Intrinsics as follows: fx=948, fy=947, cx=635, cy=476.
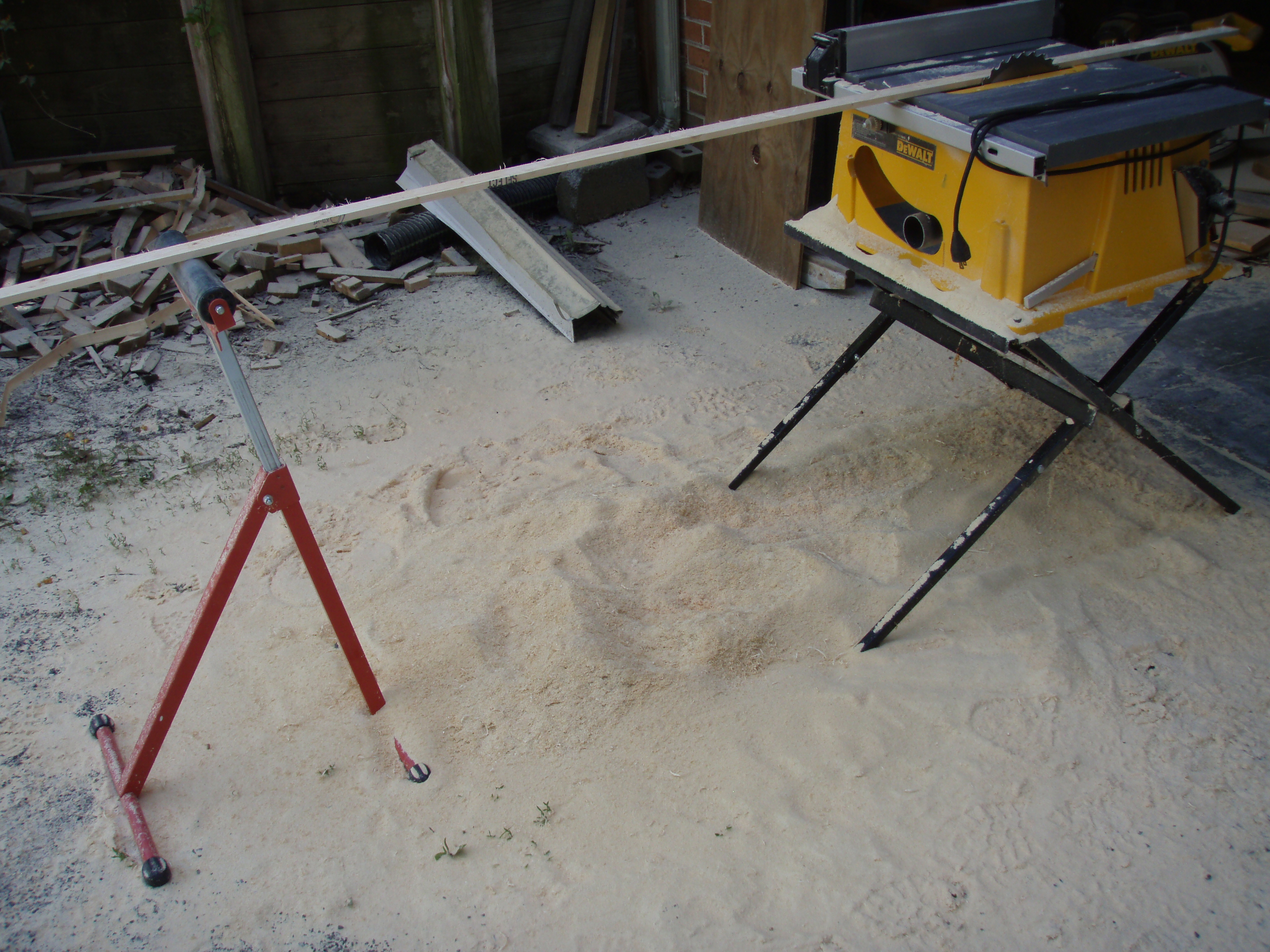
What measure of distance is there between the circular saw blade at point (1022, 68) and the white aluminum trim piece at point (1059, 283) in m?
0.64

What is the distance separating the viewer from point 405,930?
2131 mm

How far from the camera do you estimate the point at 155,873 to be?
223 cm

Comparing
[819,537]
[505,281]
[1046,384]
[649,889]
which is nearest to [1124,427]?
[1046,384]

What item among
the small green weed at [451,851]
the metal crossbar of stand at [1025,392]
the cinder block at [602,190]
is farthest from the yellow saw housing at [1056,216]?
the cinder block at [602,190]

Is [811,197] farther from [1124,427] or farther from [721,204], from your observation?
[1124,427]

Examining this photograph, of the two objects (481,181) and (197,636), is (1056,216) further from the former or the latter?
(197,636)

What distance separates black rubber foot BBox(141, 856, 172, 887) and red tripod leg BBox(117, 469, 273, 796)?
245 mm

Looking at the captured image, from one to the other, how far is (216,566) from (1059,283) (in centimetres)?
226

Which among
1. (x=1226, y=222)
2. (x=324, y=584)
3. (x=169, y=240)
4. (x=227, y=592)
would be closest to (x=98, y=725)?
(x=227, y=592)

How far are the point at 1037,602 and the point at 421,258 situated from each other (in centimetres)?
380

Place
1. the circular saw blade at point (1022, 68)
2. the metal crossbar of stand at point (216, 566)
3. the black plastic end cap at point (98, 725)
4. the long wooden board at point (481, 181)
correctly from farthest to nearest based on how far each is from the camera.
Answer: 1. the circular saw blade at point (1022, 68)
2. the black plastic end cap at point (98, 725)
3. the metal crossbar of stand at point (216, 566)
4. the long wooden board at point (481, 181)

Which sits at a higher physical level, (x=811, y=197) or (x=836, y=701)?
(x=811, y=197)

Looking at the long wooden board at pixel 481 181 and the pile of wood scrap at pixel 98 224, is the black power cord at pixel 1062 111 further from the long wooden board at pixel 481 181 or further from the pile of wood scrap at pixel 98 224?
the pile of wood scrap at pixel 98 224

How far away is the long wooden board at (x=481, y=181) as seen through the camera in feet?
6.49
